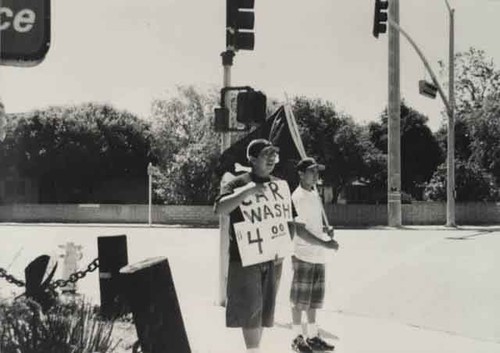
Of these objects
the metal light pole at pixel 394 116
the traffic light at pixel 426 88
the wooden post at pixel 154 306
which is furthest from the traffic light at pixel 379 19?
the wooden post at pixel 154 306

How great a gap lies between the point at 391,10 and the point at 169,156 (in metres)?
17.1

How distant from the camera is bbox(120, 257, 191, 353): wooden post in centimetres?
500

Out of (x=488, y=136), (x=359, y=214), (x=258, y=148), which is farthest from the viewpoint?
(x=488, y=136)

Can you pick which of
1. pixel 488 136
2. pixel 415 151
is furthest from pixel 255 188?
pixel 415 151

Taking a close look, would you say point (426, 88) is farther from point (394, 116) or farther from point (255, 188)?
point (255, 188)

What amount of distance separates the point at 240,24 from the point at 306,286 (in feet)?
13.2

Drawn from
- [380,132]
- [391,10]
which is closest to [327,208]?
[391,10]

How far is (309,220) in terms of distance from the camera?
21.0ft

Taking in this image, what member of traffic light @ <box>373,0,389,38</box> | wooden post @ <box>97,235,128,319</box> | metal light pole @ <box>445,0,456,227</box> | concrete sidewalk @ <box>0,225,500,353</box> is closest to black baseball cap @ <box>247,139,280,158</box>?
concrete sidewalk @ <box>0,225,500,353</box>

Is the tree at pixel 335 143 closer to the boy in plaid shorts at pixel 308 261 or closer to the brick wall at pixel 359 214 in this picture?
the brick wall at pixel 359 214

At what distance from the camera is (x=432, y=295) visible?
10320 millimetres

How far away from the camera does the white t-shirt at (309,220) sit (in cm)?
639

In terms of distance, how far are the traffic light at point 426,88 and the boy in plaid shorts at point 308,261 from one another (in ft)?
60.1

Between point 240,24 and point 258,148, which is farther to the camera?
point 240,24
